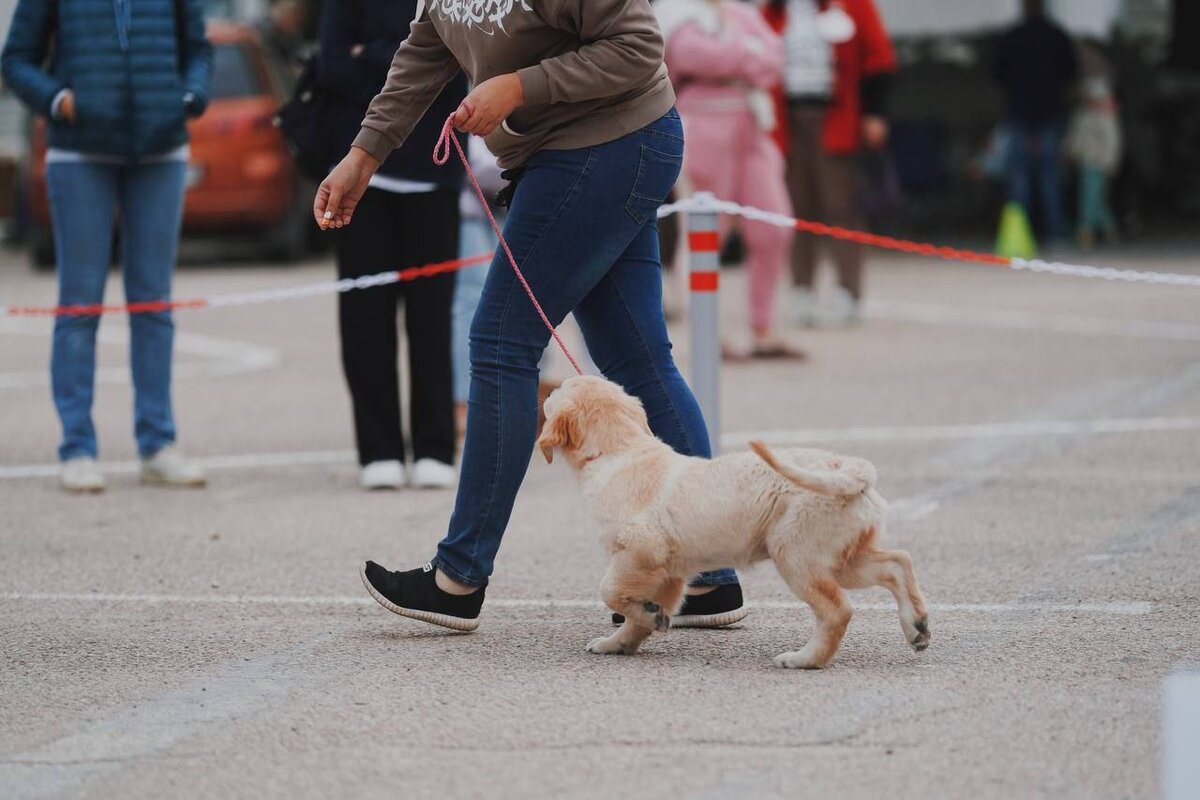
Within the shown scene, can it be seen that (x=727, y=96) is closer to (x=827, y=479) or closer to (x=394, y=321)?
(x=394, y=321)

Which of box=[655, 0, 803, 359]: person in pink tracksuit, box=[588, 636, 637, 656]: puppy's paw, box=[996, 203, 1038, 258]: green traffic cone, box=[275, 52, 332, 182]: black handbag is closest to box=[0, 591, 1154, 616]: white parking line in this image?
box=[588, 636, 637, 656]: puppy's paw

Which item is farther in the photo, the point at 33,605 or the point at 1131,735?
the point at 33,605

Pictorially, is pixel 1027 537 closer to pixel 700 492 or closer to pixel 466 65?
pixel 700 492

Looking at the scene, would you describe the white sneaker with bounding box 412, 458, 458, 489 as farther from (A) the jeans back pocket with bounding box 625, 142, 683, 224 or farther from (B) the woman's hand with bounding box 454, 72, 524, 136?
(B) the woman's hand with bounding box 454, 72, 524, 136

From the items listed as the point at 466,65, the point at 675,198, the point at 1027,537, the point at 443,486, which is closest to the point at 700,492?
the point at 466,65

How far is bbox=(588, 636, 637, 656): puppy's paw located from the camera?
15.9ft

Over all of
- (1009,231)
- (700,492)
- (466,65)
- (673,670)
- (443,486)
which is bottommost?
(1009,231)

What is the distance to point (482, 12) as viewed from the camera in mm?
4805

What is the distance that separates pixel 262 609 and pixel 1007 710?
220cm

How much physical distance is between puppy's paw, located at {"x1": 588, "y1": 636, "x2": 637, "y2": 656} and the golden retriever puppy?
29 mm

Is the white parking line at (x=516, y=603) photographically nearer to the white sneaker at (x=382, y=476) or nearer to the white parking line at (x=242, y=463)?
the white sneaker at (x=382, y=476)

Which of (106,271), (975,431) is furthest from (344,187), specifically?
(975,431)

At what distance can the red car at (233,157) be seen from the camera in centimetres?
1692

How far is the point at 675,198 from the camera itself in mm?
12062
